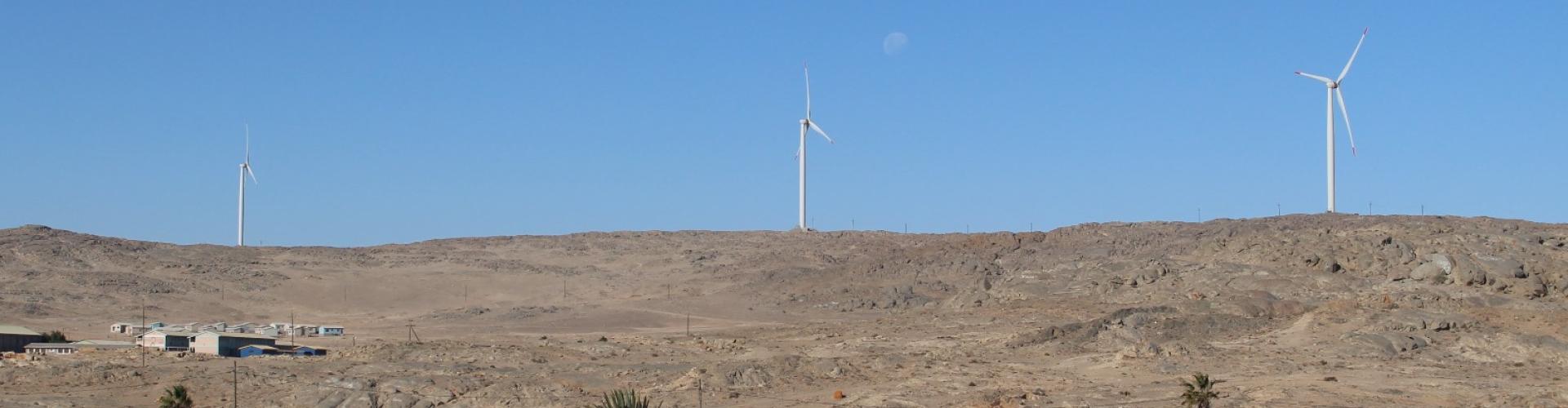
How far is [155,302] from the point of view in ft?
329

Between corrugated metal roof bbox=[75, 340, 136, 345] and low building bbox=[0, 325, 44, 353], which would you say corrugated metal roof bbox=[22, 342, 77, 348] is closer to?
low building bbox=[0, 325, 44, 353]

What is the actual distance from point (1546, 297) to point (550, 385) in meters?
45.2

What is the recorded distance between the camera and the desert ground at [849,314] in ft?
196

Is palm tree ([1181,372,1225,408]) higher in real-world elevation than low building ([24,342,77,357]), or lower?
higher

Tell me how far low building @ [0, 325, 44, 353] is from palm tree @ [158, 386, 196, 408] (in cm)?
2040

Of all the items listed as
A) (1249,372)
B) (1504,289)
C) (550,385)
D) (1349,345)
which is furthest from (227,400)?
(1504,289)

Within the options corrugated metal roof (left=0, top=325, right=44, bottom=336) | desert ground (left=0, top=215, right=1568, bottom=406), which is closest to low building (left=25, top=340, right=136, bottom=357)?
corrugated metal roof (left=0, top=325, right=44, bottom=336)

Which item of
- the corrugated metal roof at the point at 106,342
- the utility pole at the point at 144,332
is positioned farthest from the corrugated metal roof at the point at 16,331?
the utility pole at the point at 144,332

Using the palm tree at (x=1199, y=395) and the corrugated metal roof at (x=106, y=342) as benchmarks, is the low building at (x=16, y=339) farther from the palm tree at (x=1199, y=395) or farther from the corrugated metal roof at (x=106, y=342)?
the palm tree at (x=1199, y=395)

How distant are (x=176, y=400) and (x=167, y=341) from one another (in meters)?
19.5

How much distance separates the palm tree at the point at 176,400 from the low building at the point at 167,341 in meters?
17.8

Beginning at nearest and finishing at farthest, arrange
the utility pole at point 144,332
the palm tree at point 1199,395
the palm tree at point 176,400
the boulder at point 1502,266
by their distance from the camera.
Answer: the palm tree at point 1199,395, the palm tree at point 176,400, the utility pole at point 144,332, the boulder at point 1502,266

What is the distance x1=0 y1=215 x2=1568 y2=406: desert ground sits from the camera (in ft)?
196

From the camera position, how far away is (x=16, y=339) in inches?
2980
